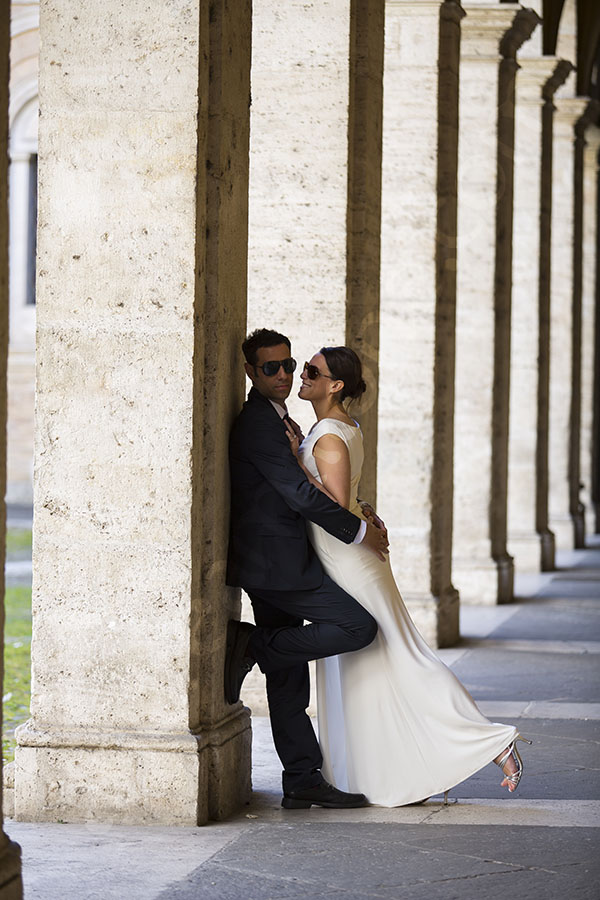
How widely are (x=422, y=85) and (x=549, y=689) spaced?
375 cm

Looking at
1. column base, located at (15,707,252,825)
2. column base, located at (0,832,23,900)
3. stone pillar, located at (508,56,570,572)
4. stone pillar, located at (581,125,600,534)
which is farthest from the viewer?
stone pillar, located at (581,125,600,534)

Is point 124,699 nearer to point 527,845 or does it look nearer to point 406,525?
point 527,845

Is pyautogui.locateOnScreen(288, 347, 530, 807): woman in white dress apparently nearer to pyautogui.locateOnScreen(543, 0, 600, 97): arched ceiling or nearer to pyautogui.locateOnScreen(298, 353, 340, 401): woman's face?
pyautogui.locateOnScreen(298, 353, 340, 401): woman's face

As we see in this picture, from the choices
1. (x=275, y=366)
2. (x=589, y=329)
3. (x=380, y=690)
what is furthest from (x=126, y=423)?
(x=589, y=329)

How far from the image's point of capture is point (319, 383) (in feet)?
18.2

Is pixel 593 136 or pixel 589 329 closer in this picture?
pixel 589 329

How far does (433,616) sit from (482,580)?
2.39 metres

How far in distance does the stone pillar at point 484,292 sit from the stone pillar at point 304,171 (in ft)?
14.3

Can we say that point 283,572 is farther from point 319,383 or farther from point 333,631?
point 319,383

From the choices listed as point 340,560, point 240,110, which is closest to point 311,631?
point 340,560

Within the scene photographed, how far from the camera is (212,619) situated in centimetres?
534

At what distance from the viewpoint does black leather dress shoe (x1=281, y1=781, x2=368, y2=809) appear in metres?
5.48

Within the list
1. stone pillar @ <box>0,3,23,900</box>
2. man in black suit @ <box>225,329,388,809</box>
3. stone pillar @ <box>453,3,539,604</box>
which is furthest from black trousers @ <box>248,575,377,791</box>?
stone pillar @ <box>453,3,539,604</box>

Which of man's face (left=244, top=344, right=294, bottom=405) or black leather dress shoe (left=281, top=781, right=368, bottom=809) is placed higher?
man's face (left=244, top=344, right=294, bottom=405)
